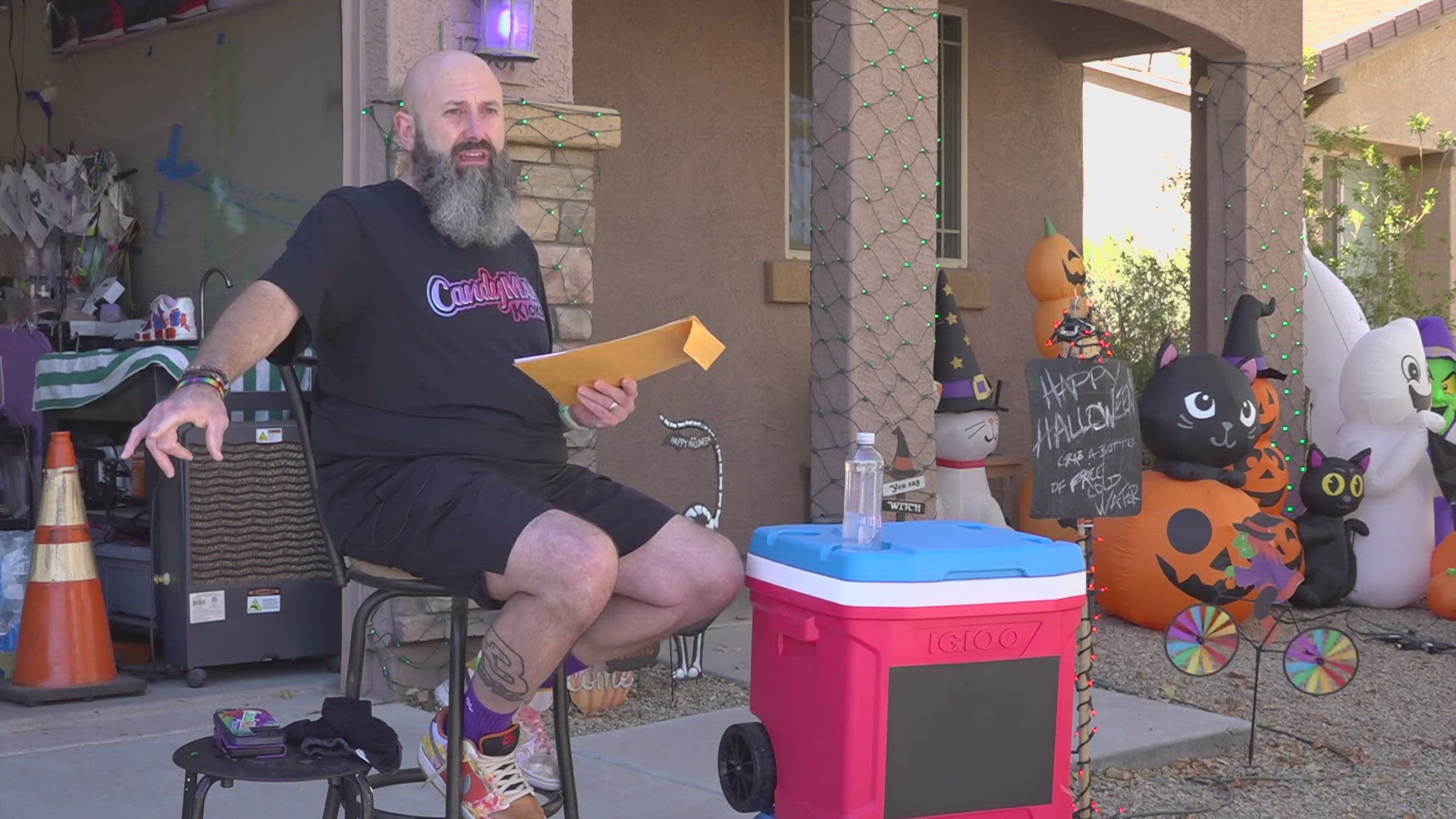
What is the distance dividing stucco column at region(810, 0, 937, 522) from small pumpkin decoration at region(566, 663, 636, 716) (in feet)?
3.60

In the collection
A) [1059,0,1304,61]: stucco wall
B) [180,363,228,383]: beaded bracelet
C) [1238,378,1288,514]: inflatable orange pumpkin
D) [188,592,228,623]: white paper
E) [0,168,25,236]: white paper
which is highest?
[1059,0,1304,61]: stucco wall

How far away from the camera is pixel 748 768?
3.18m

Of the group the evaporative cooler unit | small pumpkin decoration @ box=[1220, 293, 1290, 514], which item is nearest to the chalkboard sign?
the evaporative cooler unit

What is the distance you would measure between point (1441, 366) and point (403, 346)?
6.39 metres

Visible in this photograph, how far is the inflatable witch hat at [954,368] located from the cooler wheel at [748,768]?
4.43 m

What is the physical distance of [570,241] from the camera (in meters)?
4.96

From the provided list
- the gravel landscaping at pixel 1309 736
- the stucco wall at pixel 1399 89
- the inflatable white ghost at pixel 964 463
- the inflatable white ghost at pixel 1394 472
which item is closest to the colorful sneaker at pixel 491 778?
the gravel landscaping at pixel 1309 736

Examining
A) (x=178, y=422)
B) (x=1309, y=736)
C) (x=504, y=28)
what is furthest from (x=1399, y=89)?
(x=178, y=422)

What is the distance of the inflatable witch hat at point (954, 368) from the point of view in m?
7.54

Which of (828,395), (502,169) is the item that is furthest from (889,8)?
(502,169)

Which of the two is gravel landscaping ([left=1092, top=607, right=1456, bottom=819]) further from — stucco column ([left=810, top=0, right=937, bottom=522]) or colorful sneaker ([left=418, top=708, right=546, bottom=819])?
colorful sneaker ([left=418, top=708, right=546, bottom=819])

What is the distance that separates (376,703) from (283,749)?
217cm

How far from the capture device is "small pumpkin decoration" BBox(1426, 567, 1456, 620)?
7.09 meters

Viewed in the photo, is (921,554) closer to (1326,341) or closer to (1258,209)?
(1258,209)
